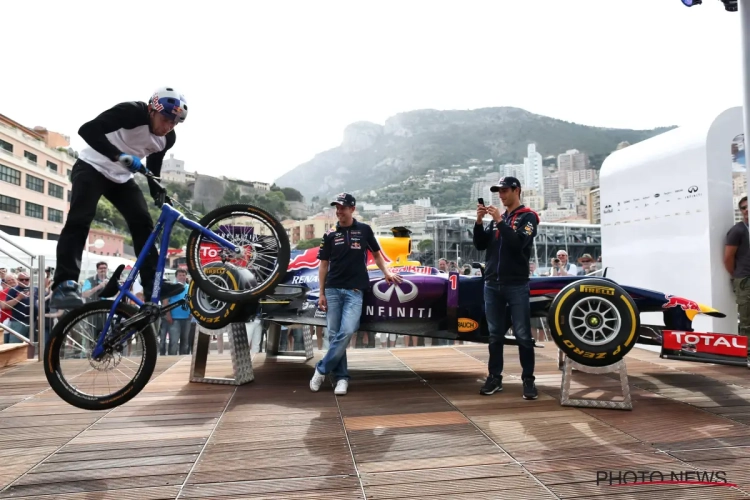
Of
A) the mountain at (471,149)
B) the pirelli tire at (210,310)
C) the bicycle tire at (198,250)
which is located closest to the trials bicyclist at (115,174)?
the bicycle tire at (198,250)

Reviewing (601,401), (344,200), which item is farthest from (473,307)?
(344,200)

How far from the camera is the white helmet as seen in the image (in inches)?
148

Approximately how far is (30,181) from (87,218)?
69.4m

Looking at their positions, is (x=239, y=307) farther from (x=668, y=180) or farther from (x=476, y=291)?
(x=668, y=180)

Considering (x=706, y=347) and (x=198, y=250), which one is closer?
(x=198, y=250)

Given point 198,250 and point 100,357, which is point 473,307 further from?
point 100,357

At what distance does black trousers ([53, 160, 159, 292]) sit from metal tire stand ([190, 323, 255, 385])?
1785 mm

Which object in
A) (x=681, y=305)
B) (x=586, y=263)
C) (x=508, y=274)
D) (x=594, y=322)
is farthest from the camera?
(x=586, y=263)

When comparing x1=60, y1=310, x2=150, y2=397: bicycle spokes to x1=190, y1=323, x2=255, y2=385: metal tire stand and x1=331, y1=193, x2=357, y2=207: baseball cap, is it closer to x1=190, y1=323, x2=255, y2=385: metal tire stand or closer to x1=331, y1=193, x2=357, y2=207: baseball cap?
x1=190, y1=323, x2=255, y2=385: metal tire stand

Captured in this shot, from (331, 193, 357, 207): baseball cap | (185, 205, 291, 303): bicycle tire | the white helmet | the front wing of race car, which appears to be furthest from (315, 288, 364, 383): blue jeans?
the front wing of race car

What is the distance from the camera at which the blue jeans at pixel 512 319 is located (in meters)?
4.85

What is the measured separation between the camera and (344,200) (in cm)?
541

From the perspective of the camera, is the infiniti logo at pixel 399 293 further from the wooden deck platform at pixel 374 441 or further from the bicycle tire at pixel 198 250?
the bicycle tire at pixel 198 250

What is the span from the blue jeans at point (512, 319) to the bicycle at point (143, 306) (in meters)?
2.20
